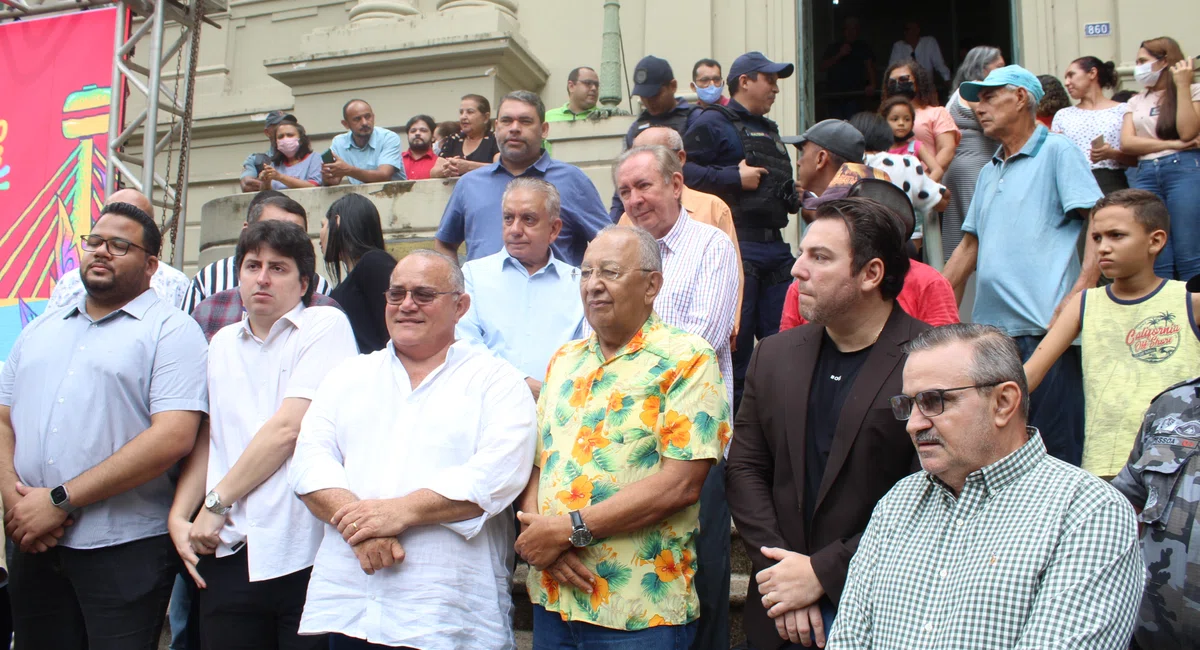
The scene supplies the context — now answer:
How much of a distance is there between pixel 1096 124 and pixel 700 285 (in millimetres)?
3790

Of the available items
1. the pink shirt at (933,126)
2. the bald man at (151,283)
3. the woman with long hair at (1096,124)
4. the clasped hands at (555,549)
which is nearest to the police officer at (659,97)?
the pink shirt at (933,126)

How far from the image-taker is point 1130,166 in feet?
19.2

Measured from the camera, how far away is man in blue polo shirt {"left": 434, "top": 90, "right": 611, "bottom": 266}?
15.6 feet

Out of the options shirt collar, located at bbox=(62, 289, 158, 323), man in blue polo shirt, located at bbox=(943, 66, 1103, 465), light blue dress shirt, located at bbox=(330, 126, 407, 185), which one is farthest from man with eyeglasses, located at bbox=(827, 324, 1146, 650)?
light blue dress shirt, located at bbox=(330, 126, 407, 185)

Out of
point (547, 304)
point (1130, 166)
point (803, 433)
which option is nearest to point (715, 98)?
point (1130, 166)

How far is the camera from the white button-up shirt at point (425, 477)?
9.27 ft

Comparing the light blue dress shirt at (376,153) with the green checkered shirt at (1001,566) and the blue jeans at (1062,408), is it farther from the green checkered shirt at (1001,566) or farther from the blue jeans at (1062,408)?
the green checkered shirt at (1001,566)

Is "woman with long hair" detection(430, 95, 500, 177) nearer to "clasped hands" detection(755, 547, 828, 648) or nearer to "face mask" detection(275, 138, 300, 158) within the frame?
"face mask" detection(275, 138, 300, 158)

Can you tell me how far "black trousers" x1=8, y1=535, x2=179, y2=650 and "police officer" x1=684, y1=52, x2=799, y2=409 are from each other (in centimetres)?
267

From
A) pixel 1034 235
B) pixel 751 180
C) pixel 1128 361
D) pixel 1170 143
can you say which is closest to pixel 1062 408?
pixel 1128 361

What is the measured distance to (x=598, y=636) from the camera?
278 centimetres

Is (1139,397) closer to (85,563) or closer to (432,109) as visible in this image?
(85,563)

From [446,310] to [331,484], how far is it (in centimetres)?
66

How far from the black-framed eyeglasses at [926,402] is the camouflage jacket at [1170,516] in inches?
25.4
